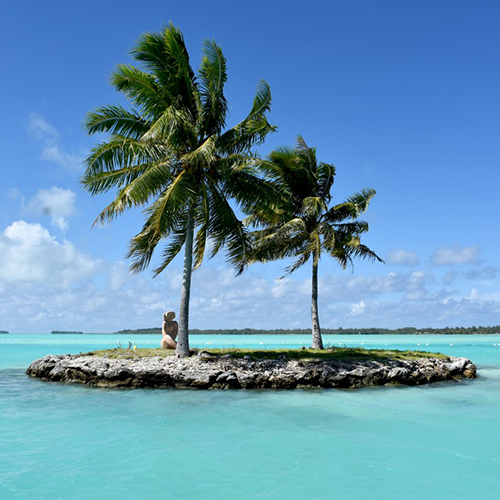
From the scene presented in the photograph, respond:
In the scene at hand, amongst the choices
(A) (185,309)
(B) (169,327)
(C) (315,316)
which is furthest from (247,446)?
(C) (315,316)

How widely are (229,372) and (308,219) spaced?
10264mm

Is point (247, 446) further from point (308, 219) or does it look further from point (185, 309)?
point (308, 219)

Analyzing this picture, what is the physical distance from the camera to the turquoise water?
5988 mm

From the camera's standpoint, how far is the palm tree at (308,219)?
20.7 metres

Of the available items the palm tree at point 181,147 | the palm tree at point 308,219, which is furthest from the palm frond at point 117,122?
the palm tree at point 308,219

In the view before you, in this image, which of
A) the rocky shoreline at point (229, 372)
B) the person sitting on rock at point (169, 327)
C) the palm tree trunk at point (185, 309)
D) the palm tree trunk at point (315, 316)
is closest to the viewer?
the rocky shoreline at point (229, 372)

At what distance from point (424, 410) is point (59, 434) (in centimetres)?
900

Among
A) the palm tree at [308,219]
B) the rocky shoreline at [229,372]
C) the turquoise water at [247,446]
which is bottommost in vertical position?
the turquoise water at [247,446]

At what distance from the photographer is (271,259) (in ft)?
74.0

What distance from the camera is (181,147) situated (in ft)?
53.2

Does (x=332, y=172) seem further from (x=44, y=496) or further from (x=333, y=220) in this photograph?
(x=44, y=496)

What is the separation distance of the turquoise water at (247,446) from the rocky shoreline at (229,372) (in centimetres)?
95

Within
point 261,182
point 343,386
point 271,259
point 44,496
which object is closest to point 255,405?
point 343,386

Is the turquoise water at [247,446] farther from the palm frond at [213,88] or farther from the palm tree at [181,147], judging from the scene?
the palm frond at [213,88]
